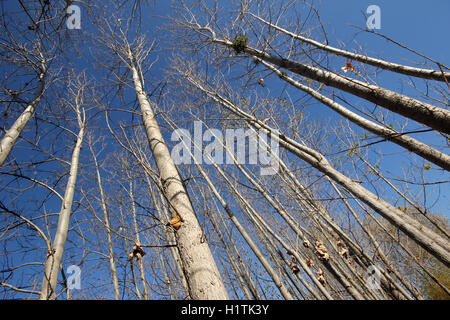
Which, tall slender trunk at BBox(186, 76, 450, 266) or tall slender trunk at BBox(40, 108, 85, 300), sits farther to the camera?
tall slender trunk at BBox(40, 108, 85, 300)

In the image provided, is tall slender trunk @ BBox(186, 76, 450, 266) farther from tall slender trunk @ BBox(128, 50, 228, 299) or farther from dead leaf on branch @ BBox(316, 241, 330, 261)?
tall slender trunk @ BBox(128, 50, 228, 299)

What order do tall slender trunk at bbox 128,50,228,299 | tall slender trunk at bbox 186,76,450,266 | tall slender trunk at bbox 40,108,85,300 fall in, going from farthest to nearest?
tall slender trunk at bbox 40,108,85,300 → tall slender trunk at bbox 186,76,450,266 → tall slender trunk at bbox 128,50,228,299

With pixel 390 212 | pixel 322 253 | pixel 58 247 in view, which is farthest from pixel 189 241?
pixel 322 253

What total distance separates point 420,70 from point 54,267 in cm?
489

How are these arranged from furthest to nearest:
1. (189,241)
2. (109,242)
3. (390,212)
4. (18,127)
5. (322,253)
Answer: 1. (109,242)
2. (322,253)
3. (18,127)
4. (390,212)
5. (189,241)

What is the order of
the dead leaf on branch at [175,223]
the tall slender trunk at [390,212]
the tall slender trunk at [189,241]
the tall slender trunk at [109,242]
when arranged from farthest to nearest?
the tall slender trunk at [109,242] → the tall slender trunk at [390,212] → the dead leaf on branch at [175,223] → the tall slender trunk at [189,241]

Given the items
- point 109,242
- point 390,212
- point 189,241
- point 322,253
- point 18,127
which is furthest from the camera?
point 109,242

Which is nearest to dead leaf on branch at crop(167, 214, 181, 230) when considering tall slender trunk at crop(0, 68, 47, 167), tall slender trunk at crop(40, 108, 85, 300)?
tall slender trunk at crop(40, 108, 85, 300)

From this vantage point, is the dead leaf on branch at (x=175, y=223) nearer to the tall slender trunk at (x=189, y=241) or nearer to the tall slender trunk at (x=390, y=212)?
the tall slender trunk at (x=189, y=241)

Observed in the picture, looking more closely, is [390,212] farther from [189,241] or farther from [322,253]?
[189,241]

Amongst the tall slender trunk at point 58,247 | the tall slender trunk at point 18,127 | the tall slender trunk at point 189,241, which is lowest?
the tall slender trunk at point 189,241

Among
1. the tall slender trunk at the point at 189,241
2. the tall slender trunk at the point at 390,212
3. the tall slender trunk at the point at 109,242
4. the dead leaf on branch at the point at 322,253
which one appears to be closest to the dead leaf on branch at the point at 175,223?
the tall slender trunk at the point at 189,241

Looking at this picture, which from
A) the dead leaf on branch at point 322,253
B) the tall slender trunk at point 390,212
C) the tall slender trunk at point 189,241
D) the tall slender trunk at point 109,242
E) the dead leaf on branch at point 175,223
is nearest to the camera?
the tall slender trunk at point 189,241
